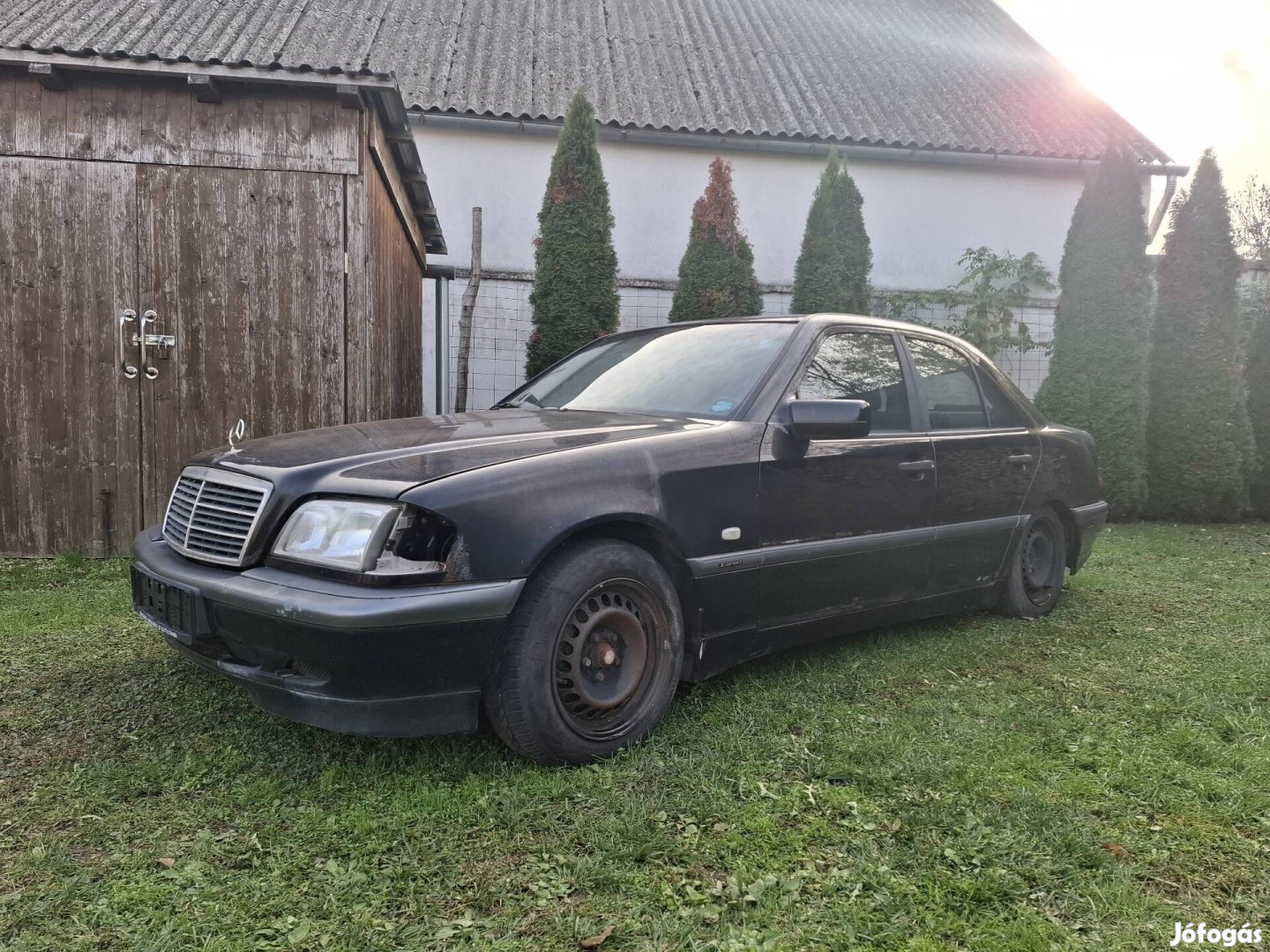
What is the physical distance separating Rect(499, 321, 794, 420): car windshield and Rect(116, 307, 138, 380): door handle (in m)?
3.30

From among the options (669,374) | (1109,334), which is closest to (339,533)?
(669,374)

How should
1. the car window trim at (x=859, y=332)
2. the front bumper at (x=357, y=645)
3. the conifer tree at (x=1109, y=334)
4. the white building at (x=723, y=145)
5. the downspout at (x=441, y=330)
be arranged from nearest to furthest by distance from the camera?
the front bumper at (x=357, y=645)
the car window trim at (x=859, y=332)
the conifer tree at (x=1109, y=334)
the downspout at (x=441, y=330)
the white building at (x=723, y=145)

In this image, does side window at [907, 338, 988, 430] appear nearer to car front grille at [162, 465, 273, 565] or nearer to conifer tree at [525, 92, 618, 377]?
car front grille at [162, 465, 273, 565]

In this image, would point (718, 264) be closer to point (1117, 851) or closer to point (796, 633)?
point (796, 633)

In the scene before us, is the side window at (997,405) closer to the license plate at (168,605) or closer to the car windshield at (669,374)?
the car windshield at (669,374)

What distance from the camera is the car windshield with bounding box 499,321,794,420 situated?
129 inches

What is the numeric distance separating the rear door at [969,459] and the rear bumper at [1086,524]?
1.84ft

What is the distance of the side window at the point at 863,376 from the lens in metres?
3.40

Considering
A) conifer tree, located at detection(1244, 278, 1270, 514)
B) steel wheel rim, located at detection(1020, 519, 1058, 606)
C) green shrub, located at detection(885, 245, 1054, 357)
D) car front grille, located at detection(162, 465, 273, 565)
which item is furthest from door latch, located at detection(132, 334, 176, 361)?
conifer tree, located at detection(1244, 278, 1270, 514)

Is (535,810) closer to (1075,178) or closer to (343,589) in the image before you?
(343,589)

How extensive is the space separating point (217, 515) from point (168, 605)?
0.31m

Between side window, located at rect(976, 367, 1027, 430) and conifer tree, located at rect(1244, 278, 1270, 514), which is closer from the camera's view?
side window, located at rect(976, 367, 1027, 430)

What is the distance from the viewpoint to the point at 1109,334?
9.09 meters

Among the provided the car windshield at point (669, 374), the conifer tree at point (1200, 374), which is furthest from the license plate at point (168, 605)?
the conifer tree at point (1200, 374)
